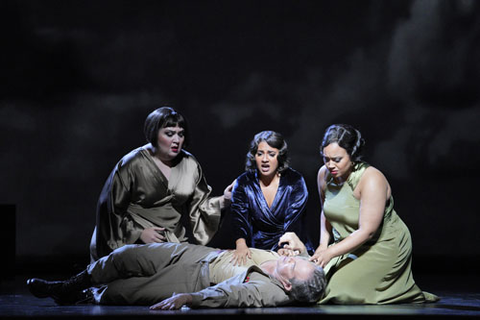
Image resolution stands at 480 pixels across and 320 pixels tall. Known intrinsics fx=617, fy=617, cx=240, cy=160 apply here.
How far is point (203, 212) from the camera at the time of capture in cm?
449

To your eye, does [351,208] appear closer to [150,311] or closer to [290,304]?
[290,304]

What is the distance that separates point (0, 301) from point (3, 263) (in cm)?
214

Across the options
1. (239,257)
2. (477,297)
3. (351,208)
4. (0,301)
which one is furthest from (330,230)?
(0,301)

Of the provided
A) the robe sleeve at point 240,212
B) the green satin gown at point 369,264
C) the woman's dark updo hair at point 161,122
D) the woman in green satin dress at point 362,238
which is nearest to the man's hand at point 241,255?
the robe sleeve at point 240,212

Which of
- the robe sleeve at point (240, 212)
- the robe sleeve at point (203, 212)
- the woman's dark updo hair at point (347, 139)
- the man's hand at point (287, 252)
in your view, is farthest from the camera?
the robe sleeve at point (203, 212)

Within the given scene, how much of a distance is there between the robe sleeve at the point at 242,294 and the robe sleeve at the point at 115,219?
44.6 inches

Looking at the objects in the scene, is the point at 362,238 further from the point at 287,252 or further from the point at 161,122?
the point at 161,122

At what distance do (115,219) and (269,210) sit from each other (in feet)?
3.44

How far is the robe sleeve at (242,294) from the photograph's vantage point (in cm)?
313

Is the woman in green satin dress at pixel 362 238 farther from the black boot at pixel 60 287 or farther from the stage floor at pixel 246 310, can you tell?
the black boot at pixel 60 287

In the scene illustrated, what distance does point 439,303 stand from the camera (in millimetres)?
3617

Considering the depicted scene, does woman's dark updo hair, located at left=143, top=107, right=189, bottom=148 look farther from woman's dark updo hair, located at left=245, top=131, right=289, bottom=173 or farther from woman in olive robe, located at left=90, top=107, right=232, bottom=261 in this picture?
woman's dark updo hair, located at left=245, top=131, right=289, bottom=173

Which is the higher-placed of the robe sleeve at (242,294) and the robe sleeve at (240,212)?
the robe sleeve at (240,212)

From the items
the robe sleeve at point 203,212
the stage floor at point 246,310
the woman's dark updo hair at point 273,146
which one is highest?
the woman's dark updo hair at point 273,146
